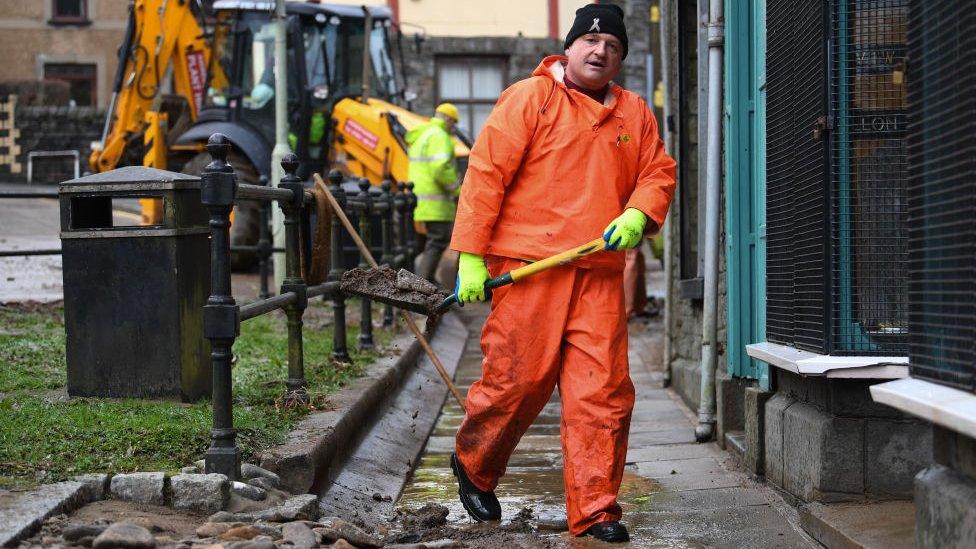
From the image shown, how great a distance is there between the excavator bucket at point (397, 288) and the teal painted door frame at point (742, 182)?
149 cm

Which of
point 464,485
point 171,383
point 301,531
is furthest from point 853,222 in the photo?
point 171,383

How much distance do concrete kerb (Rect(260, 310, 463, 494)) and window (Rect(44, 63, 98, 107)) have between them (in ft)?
102

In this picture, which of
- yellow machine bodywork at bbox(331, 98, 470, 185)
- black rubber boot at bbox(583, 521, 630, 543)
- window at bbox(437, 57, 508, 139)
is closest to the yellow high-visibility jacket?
yellow machine bodywork at bbox(331, 98, 470, 185)

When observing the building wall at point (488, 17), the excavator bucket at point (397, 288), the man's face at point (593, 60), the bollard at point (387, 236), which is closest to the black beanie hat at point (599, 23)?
the man's face at point (593, 60)

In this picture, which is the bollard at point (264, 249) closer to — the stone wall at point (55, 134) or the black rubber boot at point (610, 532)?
the black rubber boot at point (610, 532)

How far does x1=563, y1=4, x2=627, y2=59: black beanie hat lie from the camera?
5258mm

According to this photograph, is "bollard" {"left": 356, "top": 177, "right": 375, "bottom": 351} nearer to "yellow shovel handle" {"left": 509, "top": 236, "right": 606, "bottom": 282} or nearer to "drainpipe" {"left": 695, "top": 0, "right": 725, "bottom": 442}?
"drainpipe" {"left": 695, "top": 0, "right": 725, "bottom": 442}

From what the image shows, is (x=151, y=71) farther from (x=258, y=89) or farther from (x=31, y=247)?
(x=31, y=247)

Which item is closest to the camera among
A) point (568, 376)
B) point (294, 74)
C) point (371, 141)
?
point (568, 376)

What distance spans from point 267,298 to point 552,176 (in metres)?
2.31

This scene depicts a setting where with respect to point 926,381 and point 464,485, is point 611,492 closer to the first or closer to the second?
point 464,485

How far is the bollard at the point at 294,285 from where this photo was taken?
6.63 meters

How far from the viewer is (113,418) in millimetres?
5457

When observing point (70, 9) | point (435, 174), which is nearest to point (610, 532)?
point (435, 174)
